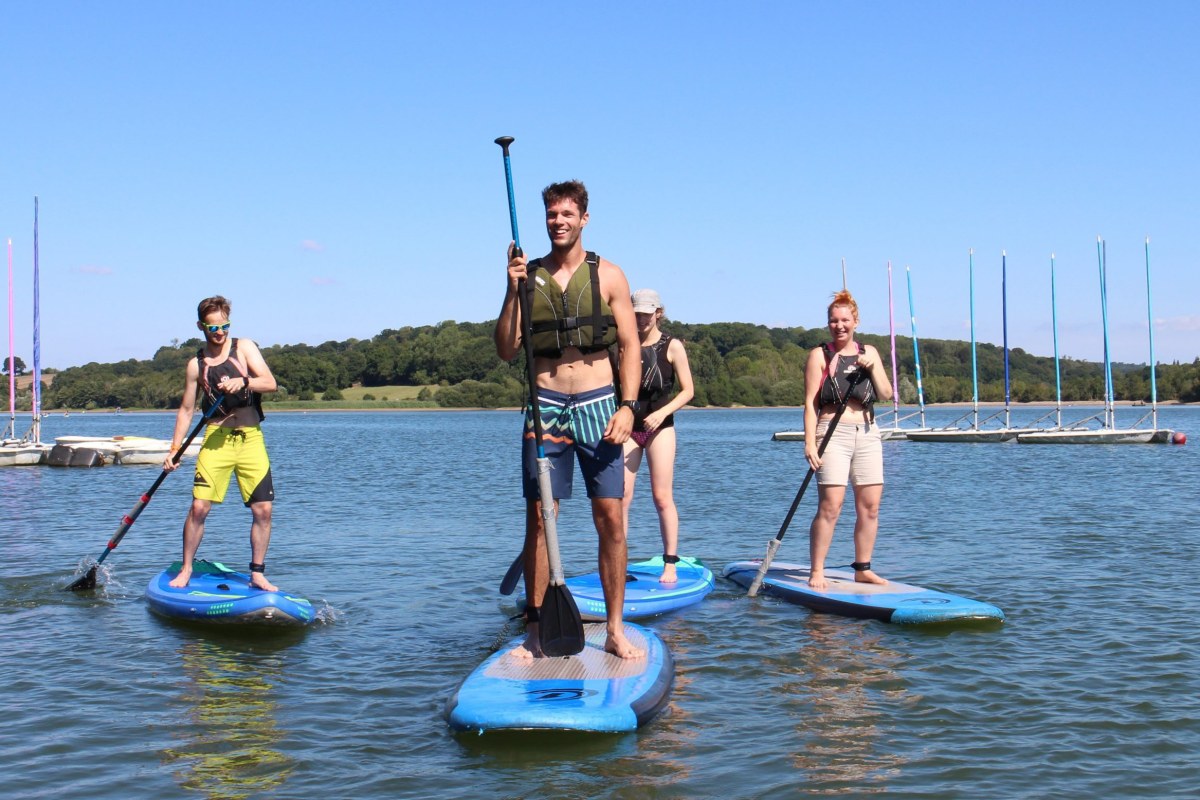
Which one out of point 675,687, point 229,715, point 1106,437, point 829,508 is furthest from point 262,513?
point 1106,437

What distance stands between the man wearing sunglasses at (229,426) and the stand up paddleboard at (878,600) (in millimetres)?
4135

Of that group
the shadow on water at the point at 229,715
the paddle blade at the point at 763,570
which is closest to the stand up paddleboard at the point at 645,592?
the paddle blade at the point at 763,570

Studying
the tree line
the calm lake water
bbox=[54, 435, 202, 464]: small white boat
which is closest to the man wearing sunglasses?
the calm lake water

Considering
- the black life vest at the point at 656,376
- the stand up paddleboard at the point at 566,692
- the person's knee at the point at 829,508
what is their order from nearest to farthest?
the stand up paddleboard at the point at 566,692
the person's knee at the point at 829,508
the black life vest at the point at 656,376

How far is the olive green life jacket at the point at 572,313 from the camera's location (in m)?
6.16

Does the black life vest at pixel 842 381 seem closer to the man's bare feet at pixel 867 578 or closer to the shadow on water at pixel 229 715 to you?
the man's bare feet at pixel 867 578

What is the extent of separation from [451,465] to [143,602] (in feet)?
84.9

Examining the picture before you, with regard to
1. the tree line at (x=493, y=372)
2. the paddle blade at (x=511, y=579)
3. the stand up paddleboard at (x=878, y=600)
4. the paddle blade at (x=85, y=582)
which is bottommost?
the stand up paddleboard at (x=878, y=600)

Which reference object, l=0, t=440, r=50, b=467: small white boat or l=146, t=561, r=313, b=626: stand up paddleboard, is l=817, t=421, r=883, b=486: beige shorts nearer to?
l=146, t=561, r=313, b=626: stand up paddleboard

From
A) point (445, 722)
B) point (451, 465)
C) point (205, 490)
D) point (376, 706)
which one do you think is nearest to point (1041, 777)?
point (445, 722)

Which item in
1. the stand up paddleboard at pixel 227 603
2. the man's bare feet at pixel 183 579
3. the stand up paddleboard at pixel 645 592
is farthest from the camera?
the man's bare feet at pixel 183 579

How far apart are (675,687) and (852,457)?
281cm

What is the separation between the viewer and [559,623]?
251 inches

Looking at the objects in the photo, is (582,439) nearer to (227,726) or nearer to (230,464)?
(227,726)
